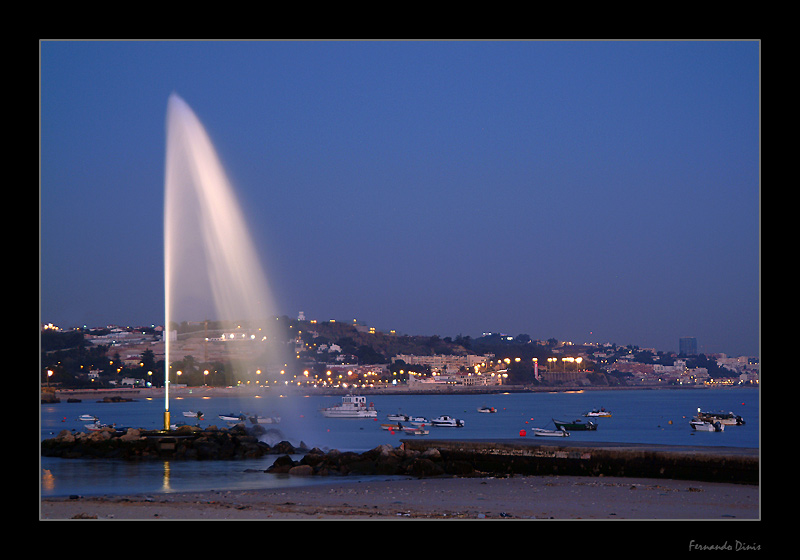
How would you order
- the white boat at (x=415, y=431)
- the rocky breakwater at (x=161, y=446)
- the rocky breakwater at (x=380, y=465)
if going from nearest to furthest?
the rocky breakwater at (x=380, y=465), the rocky breakwater at (x=161, y=446), the white boat at (x=415, y=431)

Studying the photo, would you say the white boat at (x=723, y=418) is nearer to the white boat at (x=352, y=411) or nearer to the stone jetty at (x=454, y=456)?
the white boat at (x=352, y=411)

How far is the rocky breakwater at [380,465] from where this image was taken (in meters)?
22.4

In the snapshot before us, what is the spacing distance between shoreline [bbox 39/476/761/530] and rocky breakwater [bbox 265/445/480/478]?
2.08 m

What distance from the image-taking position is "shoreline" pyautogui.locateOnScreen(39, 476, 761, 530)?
14844 mm

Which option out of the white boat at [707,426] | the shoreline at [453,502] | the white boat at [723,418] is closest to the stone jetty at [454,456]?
the shoreline at [453,502]

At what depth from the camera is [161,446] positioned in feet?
95.1

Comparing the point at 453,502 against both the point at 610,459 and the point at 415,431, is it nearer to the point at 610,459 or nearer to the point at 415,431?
the point at 610,459

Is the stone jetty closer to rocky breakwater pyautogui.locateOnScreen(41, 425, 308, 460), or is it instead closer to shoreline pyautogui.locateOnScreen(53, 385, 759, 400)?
rocky breakwater pyautogui.locateOnScreen(41, 425, 308, 460)

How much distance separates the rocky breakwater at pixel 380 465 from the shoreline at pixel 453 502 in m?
2.08

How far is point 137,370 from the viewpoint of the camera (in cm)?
11838

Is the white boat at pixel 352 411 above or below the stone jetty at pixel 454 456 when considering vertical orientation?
below

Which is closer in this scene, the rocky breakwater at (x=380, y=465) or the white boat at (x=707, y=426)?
the rocky breakwater at (x=380, y=465)
